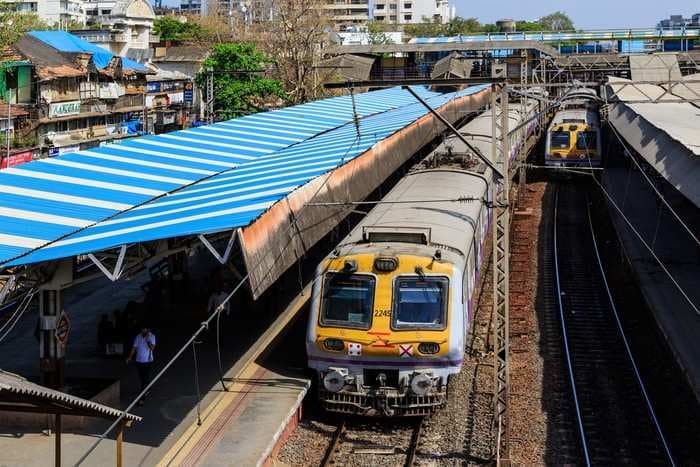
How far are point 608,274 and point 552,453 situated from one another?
1159 centimetres

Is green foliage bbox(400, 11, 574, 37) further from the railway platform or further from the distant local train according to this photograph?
the railway platform

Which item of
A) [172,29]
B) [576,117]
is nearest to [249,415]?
[576,117]

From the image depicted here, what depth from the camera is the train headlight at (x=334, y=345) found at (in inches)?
488

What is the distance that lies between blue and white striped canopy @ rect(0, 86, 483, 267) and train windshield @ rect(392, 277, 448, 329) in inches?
86.1

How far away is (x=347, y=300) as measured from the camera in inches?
496

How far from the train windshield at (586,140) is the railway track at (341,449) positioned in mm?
22421

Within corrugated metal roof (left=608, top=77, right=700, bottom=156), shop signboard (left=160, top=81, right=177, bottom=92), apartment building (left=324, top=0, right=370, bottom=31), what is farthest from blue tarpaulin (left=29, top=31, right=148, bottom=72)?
apartment building (left=324, top=0, right=370, bottom=31)

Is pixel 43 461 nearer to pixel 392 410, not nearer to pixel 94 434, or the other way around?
pixel 94 434

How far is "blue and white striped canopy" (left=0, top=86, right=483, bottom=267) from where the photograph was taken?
11703 mm

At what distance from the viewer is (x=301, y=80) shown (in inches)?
1810

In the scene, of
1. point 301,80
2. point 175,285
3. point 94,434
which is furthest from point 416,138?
point 301,80

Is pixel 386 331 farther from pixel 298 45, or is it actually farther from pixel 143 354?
pixel 298 45

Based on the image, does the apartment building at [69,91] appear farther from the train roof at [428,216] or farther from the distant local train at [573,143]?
the train roof at [428,216]

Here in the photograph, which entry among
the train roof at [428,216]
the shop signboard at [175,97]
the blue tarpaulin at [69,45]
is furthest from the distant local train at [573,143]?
the shop signboard at [175,97]
